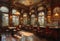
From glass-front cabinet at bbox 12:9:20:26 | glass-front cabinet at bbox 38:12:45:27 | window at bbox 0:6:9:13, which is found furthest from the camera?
glass-front cabinet at bbox 12:9:20:26

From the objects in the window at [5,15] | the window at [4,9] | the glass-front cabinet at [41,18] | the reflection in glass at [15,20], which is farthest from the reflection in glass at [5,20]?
the glass-front cabinet at [41,18]

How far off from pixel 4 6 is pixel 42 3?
509 cm

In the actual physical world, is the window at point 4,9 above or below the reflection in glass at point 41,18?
above

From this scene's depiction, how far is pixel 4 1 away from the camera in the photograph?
558 inches

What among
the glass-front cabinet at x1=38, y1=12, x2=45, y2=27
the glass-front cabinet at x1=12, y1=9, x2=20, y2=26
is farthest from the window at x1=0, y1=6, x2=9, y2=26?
the glass-front cabinet at x1=38, y1=12, x2=45, y2=27

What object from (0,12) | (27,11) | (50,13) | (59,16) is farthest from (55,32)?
(27,11)

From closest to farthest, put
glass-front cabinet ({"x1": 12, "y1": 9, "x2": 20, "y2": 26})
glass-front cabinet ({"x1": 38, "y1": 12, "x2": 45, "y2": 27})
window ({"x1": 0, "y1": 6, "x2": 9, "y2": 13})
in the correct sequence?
glass-front cabinet ({"x1": 38, "y1": 12, "x2": 45, "y2": 27})
window ({"x1": 0, "y1": 6, "x2": 9, "y2": 13})
glass-front cabinet ({"x1": 12, "y1": 9, "x2": 20, "y2": 26})

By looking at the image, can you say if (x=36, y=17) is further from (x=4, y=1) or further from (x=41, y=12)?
(x=4, y=1)

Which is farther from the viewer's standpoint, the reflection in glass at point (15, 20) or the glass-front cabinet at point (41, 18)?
the reflection in glass at point (15, 20)

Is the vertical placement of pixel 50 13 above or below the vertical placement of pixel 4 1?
below

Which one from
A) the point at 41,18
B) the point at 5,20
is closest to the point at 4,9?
the point at 5,20

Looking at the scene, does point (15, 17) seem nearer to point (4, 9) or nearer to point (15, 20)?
point (15, 20)

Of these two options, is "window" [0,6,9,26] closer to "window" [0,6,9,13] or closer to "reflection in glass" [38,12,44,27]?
"window" [0,6,9,13]

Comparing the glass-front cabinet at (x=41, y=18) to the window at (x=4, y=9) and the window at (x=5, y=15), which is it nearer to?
the window at (x=5, y=15)
